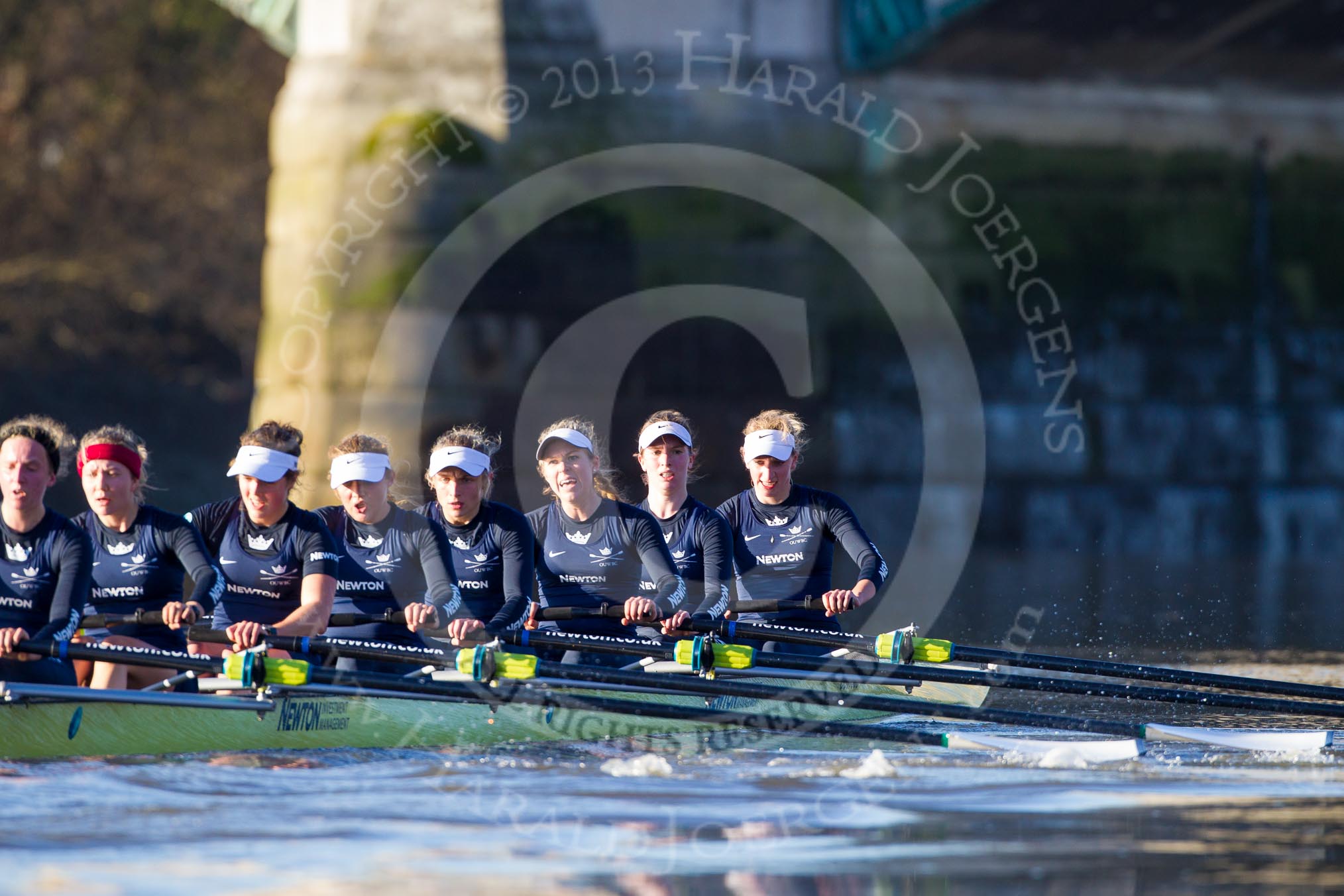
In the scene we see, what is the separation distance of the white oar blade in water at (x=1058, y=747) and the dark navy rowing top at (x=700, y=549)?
7.41ft

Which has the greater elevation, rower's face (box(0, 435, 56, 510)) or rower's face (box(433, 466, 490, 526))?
rower's face (box(433, 466, 490, 526))

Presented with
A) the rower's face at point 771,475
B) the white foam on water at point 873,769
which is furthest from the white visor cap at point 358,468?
the white foam on water at point 873,769

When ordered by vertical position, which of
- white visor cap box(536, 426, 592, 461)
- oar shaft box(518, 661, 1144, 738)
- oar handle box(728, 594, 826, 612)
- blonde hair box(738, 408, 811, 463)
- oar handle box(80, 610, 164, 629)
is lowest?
oar shaft box(518, 661, 1144, 738)

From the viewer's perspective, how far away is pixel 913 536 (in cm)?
2362

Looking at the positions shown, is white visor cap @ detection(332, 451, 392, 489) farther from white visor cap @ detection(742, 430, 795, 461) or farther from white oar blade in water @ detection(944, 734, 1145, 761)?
white oar blade in water @ detection(944, 734, 1145, 761)

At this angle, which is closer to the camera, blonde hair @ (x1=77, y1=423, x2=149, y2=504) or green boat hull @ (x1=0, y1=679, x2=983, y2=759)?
green boat hull @ (x1=0, y1=679, x2=983, y2=759)

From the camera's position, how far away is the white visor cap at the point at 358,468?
10.8m

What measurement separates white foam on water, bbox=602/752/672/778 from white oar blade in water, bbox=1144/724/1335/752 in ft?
8.39

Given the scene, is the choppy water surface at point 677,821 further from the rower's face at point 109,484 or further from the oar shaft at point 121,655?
the rower's face at point 109,484

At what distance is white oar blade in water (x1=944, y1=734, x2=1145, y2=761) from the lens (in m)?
9.50

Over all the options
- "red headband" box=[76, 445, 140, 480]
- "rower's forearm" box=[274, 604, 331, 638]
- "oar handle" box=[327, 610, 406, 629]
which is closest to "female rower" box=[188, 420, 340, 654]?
"rower's forearm" box=[274, 604, 331, 638]

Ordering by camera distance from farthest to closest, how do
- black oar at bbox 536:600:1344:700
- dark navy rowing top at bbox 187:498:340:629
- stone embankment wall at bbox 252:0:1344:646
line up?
stone embankment wall at bbox 252:0:1344:646
black oar at bbox 536:600:1344:700
dark navy rowing top at bbox 187:498:340:629

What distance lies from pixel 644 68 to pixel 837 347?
13.7 feet

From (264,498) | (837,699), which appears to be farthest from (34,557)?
(837,699)
